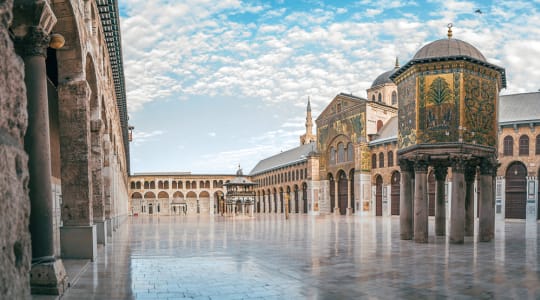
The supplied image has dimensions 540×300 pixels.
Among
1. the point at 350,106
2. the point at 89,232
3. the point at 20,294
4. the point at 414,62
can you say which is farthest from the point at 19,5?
the point at 350,106

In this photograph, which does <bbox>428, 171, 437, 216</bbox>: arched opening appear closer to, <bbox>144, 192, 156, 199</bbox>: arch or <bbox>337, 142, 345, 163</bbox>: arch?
<bbox>337, 142, 345, 163</bbox>: arch

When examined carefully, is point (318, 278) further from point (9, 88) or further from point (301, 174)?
point (301, 174)

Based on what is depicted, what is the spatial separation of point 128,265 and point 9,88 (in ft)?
26.8

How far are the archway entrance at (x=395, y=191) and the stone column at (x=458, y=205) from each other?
2721 centimetres

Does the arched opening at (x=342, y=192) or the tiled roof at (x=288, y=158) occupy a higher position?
the tiled roof at (x=288, y=158)

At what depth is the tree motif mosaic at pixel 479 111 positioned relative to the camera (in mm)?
15312

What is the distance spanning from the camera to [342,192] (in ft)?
163

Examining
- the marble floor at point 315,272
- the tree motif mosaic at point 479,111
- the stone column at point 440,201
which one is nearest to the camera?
the marble floor at point 315,272

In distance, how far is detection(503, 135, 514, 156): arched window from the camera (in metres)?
35.2

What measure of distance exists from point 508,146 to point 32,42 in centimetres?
3669

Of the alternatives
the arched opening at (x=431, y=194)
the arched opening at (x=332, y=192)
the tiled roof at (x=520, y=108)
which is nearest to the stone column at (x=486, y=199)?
the tiled roof at (x=520, y=108)

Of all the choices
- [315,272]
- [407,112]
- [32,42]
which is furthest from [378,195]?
[32,42]

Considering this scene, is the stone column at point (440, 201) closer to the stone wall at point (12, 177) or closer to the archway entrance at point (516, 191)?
the stone wall at point (12, 177)

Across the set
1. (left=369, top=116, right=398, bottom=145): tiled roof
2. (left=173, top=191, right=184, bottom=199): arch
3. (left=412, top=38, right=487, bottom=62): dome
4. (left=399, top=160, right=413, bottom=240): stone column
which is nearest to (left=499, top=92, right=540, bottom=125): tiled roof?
(left=369, top=116, right=398, bottom=145): tiled roof
